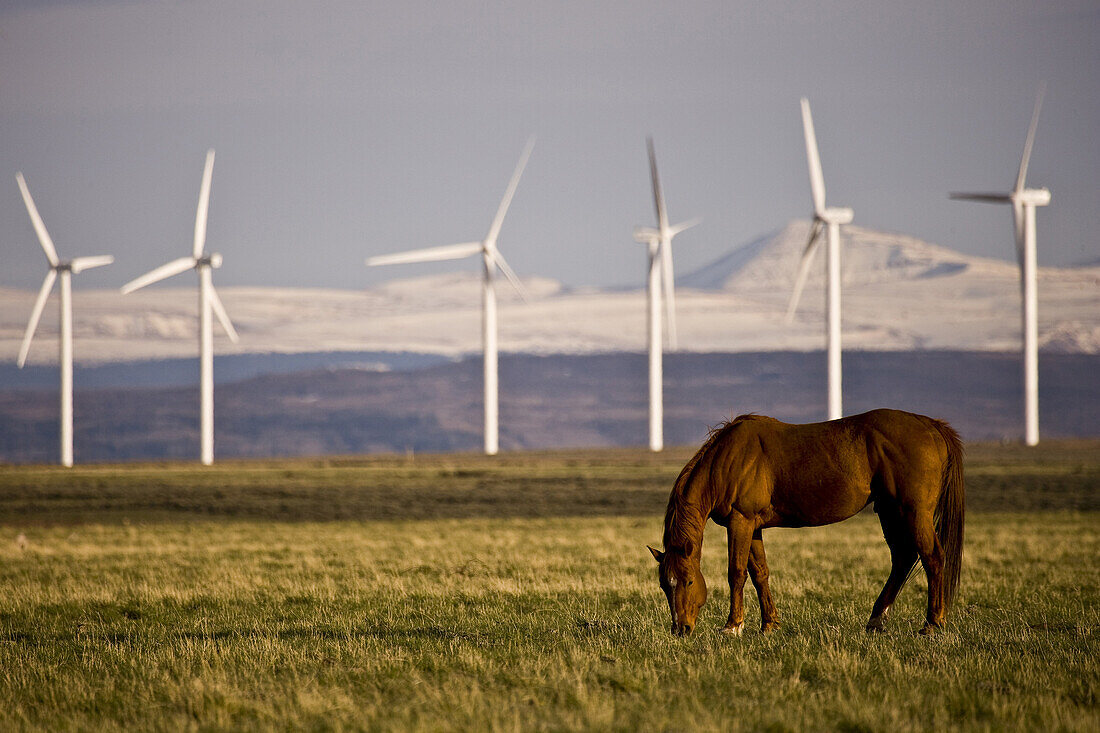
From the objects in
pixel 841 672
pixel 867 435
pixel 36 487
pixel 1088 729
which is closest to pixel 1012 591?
pixel 867 435

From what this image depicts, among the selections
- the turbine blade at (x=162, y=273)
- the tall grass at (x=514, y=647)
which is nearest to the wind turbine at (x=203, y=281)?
the turbine blade at (x=162, y=273)

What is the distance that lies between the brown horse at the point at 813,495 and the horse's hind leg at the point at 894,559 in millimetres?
11

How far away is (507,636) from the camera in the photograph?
15.4 metres

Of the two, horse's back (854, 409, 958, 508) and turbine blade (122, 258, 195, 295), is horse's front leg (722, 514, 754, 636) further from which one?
turbine blade (122, 258, 195, 295)

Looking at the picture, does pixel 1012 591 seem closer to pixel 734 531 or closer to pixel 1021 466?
pixel 734 531

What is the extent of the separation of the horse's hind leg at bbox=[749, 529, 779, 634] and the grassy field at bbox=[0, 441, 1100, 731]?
1.59ft

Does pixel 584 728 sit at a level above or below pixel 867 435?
below

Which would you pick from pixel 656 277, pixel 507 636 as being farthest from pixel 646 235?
pixel 507 636

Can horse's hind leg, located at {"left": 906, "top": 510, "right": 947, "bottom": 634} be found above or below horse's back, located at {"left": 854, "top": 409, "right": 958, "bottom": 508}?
below

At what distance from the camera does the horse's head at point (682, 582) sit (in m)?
13.9

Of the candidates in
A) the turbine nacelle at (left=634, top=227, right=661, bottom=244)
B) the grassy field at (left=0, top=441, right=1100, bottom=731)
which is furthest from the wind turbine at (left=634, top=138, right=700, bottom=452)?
the grassy field at (left=0, top=441, right=1100, bottom=731)

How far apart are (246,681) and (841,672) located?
5085 millimetres

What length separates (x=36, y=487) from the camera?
2539 inches

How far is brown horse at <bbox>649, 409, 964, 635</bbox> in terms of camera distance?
13977 millimetres
